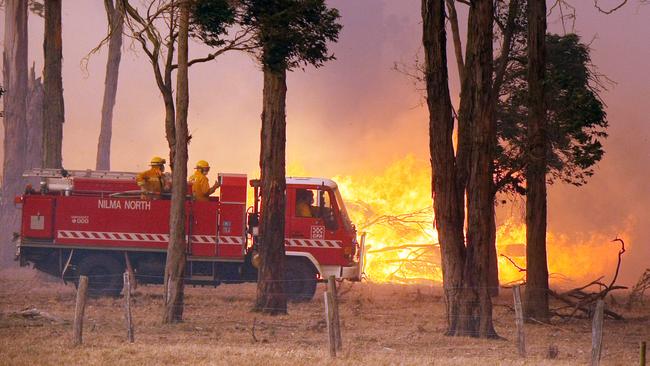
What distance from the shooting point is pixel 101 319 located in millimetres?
23172

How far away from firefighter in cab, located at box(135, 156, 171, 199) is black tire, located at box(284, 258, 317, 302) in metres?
3.56

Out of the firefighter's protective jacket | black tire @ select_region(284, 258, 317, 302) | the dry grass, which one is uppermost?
the firefighter's protective jacket

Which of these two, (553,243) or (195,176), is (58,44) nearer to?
(195,176)

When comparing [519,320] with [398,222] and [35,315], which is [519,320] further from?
[398,222]

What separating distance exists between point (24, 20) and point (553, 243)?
2213 cm

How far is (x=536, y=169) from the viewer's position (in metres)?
25.7

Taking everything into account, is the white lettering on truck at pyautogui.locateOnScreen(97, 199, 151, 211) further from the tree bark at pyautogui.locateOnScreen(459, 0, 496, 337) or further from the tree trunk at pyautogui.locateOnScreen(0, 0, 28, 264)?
the tree trunk at pyautogui.locateOnScreen(0, 0, 28, 264)

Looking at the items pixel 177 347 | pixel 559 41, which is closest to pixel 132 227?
pixel 177 347

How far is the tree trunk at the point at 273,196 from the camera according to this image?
2592 centimetres

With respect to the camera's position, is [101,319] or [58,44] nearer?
[101,319]

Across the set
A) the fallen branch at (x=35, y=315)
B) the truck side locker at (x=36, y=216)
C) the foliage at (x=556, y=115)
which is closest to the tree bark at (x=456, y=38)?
the foliage at (x=556, y=115)

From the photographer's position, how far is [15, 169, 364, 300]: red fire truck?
28031 mm

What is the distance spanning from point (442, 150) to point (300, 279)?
23.6 feet

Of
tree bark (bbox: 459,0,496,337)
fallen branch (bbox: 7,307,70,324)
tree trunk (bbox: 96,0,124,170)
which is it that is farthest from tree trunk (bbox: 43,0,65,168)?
tree bark (bbox: 459,0,496,337)
